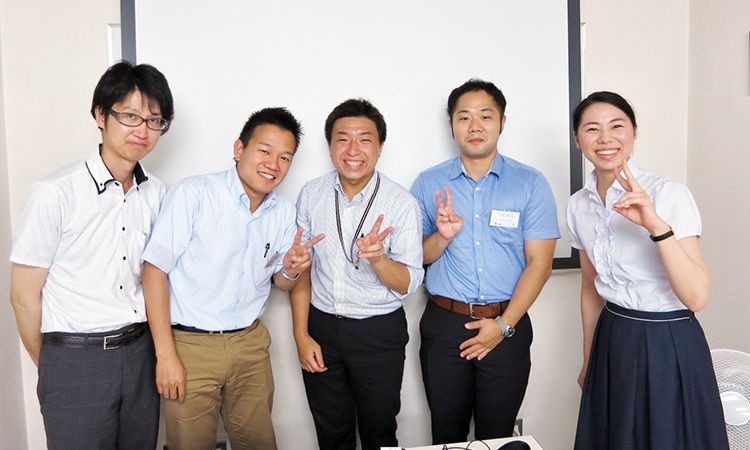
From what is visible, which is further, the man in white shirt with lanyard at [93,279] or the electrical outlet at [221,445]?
the electrical outlet at [221,445]

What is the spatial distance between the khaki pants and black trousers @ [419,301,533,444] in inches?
31.3

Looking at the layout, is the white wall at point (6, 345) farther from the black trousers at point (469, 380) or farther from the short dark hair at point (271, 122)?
the black trousers at point (469, 380)

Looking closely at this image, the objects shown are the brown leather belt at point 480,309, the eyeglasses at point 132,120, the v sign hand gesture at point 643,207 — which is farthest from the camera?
the brown leather belt at point 480,309

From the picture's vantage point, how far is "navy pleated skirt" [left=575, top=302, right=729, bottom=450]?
5.28 ft

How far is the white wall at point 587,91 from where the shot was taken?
2285 mm

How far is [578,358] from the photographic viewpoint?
2.77 meters

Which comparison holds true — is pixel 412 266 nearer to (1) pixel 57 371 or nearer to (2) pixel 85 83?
(1) pixel 57 371

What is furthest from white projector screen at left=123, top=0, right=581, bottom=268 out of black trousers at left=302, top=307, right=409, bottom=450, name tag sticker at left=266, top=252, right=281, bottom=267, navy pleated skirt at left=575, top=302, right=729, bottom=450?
navy pleated skirt at left=575, top=302, right=729, bottom=450

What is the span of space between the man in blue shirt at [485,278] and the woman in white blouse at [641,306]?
324mm

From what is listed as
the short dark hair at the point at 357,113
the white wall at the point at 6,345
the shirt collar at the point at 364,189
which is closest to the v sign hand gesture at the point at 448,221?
the shirt collar at the point at 364,189

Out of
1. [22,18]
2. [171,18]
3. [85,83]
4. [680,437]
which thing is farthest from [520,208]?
[22,18]

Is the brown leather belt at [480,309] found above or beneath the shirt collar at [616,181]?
beneath

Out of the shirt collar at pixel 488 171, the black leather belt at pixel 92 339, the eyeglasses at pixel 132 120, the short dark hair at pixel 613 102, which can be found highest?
the short dark hair at pixel 613 102

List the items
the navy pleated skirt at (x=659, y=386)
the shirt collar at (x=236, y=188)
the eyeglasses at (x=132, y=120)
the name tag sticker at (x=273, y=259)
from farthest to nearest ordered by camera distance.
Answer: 1. the name tag sticker at (x=273, y=259)
2. the shirt collar at (x=236, y=188)
3. the eyeglasses at (x=132, y=120)
4. the navy pleated skirt at (x=659, y=386)
